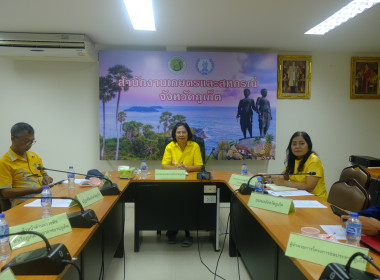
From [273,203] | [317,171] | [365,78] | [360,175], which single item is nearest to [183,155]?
[317,171]

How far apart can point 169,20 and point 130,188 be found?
1.88 meters

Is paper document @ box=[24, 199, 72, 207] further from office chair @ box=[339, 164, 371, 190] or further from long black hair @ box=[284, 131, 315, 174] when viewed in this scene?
office chair @ box=[339, 164, 371, 190]

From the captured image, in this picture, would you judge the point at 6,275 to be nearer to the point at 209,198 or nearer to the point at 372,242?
the point at 372,242

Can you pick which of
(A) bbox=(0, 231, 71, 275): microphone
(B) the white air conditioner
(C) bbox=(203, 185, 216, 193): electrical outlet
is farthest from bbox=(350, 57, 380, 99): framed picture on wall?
(A) bbox=(0, 231, 71, 275): microphone

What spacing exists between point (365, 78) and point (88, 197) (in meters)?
4.38

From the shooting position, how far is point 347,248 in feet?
3.28

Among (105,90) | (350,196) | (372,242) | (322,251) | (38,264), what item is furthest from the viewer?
(105,90)

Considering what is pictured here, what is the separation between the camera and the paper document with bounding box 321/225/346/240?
125 cm

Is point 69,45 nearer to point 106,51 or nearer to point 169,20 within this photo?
point 106,51

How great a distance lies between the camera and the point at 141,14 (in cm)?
275

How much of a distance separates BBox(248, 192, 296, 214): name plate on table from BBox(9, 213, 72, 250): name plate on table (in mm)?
1139

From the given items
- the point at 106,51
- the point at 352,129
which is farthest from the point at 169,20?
the point at 352,129

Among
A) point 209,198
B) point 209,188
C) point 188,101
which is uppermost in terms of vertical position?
point 188,101

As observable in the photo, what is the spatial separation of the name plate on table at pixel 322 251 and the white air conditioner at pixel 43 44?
3325mm
